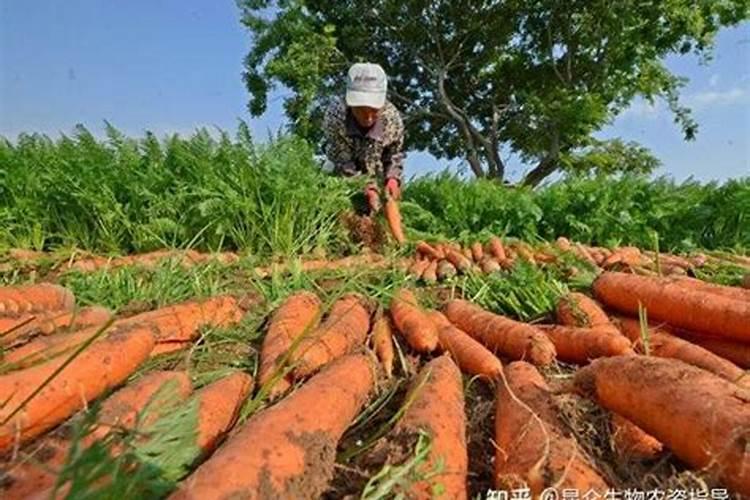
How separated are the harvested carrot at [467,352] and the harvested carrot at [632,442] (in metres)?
0.49

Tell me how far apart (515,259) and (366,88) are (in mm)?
2123

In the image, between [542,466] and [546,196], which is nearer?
[542,466]

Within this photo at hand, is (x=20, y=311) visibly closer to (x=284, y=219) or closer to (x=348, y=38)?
(x=284, y=219)

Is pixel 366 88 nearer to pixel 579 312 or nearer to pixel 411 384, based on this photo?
pixel 579 312

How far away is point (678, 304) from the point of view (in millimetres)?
2855

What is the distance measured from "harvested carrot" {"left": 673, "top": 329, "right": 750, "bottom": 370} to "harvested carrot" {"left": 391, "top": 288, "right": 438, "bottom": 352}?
1.09 meters

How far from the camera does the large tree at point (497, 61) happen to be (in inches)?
596

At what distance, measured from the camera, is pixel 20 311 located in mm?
2682

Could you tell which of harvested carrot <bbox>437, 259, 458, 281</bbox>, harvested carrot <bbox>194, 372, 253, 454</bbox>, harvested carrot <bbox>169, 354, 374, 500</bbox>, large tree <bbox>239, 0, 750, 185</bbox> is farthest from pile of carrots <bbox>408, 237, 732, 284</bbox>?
large tree <bbox>239, 0, 750, 185</bbox>

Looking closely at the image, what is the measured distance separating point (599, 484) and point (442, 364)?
0.80 meters

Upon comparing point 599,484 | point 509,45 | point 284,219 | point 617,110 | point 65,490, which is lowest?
point 599,484

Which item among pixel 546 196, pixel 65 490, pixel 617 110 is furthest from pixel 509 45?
pixel 65 490

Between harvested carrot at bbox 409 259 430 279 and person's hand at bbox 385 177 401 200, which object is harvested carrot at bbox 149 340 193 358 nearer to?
harvested carrot at bbox 409 259 430 279

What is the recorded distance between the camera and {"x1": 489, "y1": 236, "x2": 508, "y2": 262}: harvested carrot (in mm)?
4587
